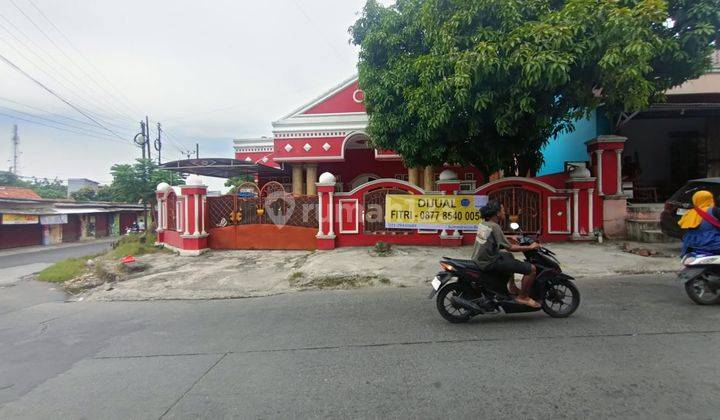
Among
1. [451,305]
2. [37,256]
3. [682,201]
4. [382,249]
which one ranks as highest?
[682,201]

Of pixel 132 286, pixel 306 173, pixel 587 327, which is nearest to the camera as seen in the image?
pixel 587 327

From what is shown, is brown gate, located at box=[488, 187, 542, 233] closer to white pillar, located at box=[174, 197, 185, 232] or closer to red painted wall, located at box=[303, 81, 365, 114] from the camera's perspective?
red painted wall, located at box=[303, 81, 365, 114]

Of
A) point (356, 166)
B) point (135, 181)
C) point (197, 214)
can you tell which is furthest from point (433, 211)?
point (135, 181)

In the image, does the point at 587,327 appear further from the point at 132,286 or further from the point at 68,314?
the point at 132,286

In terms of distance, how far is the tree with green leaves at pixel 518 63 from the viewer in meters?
6.28

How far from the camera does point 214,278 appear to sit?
27.9 feet

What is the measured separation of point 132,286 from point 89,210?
31.7 m

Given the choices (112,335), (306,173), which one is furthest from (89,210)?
(112,335)

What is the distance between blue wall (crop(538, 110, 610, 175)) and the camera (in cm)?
1251

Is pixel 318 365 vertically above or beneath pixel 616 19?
beneath

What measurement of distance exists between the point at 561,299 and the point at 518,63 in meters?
3.81

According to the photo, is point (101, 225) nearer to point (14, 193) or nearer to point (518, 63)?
point (14, 193)

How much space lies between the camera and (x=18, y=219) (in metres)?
26.4

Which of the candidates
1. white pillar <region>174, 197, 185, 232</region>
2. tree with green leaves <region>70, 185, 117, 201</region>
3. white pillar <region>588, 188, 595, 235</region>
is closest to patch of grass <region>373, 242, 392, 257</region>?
white pillar <region>588, 188, 595, 235</region>
